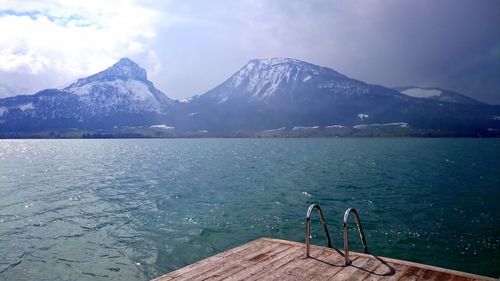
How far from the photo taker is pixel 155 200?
40375mm

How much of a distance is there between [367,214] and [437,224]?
209 inches

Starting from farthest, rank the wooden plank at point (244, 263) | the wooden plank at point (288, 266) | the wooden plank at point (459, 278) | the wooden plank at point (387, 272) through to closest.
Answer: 1. the wooden plank at point (244, 263)
2. the wooden plank at point (288, 266)
3. the wooden plank at point (387, 272)
4. the wooden plank at point (459, 278)

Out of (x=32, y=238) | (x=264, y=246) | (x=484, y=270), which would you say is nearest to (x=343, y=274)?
(x=264, y=246)

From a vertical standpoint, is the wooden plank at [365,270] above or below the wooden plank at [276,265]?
above

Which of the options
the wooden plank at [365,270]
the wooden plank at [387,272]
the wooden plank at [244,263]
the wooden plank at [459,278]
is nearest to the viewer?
the wooden plank at [459,278]

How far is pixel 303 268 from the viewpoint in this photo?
36.8 feet

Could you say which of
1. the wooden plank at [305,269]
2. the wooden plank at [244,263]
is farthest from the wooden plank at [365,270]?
the wooden plank at [244,263]

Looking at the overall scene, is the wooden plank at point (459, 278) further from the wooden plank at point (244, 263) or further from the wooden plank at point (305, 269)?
the wooden plank at point (244, 263)

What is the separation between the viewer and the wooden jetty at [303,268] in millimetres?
10461

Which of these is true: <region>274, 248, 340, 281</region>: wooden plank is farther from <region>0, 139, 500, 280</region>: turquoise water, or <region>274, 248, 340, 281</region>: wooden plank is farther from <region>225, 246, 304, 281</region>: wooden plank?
<region>0, 139, 500, 280</region>: turquoise water

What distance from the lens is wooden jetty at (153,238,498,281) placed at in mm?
10461

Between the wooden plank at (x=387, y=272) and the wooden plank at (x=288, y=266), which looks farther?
the wooden plank at (x=288, y=266)

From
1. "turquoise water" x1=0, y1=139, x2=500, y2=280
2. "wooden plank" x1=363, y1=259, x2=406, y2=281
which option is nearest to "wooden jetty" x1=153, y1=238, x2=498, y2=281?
"wooden plank" x1=363, y1=259, x2=406, y2=281

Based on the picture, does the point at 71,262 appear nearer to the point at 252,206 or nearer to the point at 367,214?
the point at 252,206
